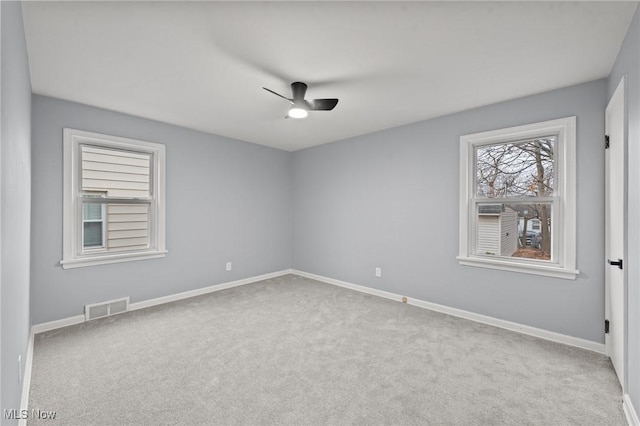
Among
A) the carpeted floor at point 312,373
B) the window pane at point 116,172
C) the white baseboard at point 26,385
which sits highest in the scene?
the window pane at point 116,172

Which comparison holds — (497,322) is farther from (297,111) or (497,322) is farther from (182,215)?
(182,215)

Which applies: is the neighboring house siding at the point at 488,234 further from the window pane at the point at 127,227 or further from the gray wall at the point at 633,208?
the window pane at the point at 127,227

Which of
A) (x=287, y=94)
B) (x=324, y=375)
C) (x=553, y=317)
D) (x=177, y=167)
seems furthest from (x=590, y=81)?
(x=177, y=167)

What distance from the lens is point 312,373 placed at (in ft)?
7.31

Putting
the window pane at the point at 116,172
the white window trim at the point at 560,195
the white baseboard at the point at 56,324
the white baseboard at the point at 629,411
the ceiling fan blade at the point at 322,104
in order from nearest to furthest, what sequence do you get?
the white baseboard at the point at 629,411 → the ceiling fan blade at the point at 322,104 → the white window trim at the point at 560,195 → the white baseboard at the point at 56,324 → the window pane at the point at 116,172

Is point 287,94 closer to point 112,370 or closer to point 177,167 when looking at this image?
point 177,167

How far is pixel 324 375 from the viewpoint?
2.21 m

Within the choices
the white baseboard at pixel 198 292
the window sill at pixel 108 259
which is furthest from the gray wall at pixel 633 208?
the window sill at pixel 108 259

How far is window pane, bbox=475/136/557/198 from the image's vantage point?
2.98 meters

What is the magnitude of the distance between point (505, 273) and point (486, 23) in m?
2.45

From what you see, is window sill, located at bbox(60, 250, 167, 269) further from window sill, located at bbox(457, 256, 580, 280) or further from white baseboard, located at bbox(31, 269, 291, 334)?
window sill, located at bbox(457, 256, 580, 280)

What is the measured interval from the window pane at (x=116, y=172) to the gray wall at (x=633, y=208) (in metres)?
4.71

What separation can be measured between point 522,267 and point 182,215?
4.26 meters

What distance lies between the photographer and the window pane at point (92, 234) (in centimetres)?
341
